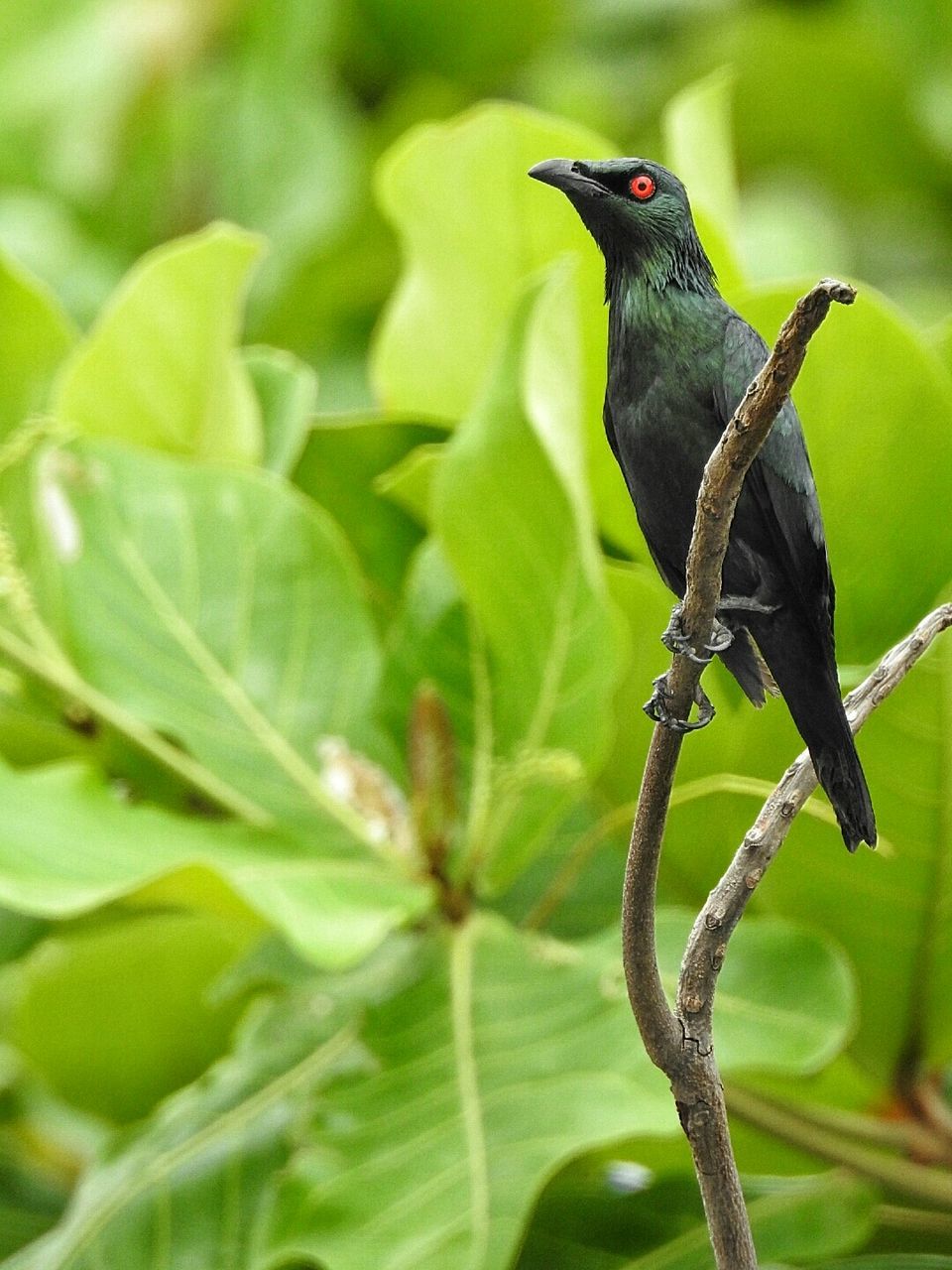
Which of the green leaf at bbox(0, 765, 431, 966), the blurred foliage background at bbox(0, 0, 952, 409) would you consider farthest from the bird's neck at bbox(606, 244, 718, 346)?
the blurred foliage background at bbox(0, 0, 952, 409)

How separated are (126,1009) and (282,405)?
0.40 metres

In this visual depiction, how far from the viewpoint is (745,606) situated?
40cm

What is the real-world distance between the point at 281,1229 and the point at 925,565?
48 cm

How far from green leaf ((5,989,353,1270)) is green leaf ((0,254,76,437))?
0.42 m

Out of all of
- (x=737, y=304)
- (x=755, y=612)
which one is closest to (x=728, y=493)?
(x=755, y=612)

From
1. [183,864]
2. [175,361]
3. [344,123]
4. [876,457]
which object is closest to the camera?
[876,457]

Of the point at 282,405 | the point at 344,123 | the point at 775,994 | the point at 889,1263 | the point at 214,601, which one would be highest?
the point at 344,123

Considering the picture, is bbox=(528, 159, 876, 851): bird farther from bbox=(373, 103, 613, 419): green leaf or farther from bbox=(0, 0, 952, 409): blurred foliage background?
bbox=(0, 0, 952, 409): blurred foliage background

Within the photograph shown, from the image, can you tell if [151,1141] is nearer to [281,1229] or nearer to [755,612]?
[281,1229]

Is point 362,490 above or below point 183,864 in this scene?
above

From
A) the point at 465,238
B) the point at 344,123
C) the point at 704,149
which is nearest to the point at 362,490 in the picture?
the point at 465,238

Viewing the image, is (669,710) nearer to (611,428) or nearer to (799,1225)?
(611,428)

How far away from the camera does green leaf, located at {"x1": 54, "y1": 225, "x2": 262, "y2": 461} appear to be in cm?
92

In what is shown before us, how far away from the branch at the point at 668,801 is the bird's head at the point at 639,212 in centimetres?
8
